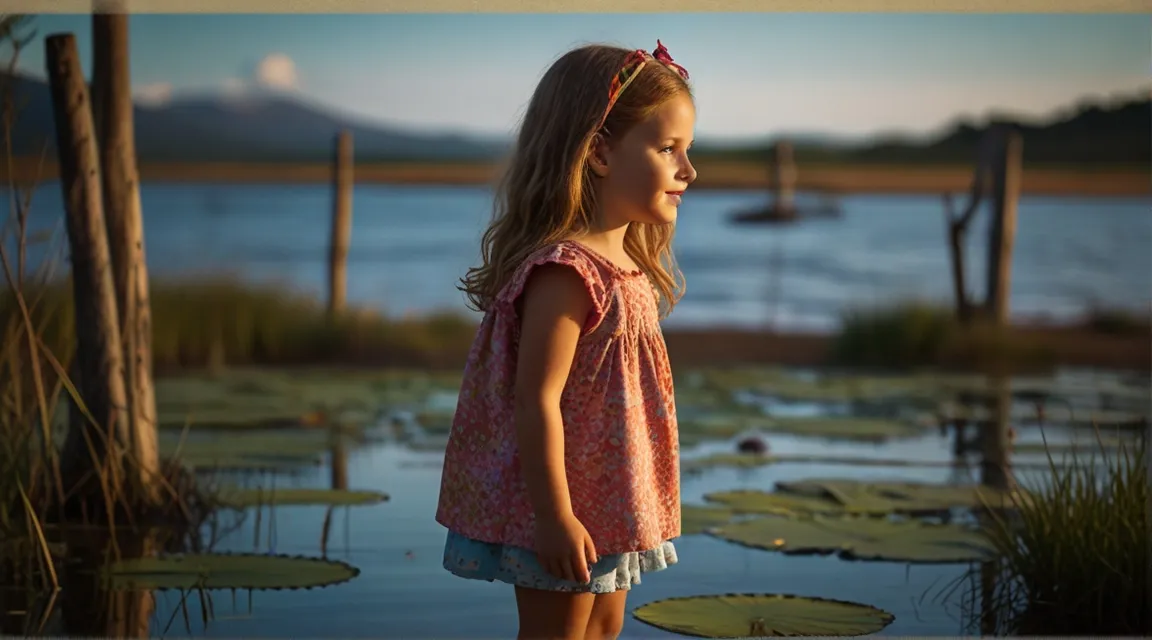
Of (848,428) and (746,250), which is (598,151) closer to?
(848,428)

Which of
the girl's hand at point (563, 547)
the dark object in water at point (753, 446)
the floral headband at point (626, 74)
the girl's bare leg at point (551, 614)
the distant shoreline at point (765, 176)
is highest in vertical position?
the distant shoreline at point (765, 176)

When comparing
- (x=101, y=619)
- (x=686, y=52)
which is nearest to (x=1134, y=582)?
(x=101, y=619)

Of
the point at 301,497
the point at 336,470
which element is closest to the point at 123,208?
the point at 301,497

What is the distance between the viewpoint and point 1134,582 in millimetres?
3373

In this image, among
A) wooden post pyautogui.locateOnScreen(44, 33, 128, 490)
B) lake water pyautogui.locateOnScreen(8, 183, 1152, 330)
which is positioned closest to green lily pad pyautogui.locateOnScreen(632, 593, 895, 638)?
wooden post pyautogui.locateOnScreen(44, 33, 128, 490)

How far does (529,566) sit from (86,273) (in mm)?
2238

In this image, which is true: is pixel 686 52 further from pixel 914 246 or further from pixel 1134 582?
pixel 1134 582

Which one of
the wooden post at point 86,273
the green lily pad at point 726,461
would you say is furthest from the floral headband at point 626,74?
the green lily pad at point 726,461

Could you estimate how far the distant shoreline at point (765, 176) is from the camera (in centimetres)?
3766

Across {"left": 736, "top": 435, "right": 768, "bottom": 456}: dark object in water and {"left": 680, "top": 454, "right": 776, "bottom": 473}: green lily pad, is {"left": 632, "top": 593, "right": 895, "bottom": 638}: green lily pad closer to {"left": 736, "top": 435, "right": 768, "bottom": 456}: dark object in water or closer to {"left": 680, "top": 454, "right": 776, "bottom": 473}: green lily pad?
{"left": 680, "top": 454, "right": 776, "bottom": 473}: green lily pad

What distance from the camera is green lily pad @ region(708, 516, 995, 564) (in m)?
4.16

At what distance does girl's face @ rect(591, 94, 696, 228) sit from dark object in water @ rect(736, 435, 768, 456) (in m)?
3.51

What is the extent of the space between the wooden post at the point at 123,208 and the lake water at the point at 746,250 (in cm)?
494

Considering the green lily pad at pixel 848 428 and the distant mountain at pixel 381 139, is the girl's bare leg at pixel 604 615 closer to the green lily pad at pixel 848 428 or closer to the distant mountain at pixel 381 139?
the green lily pad at pixel 848 428
